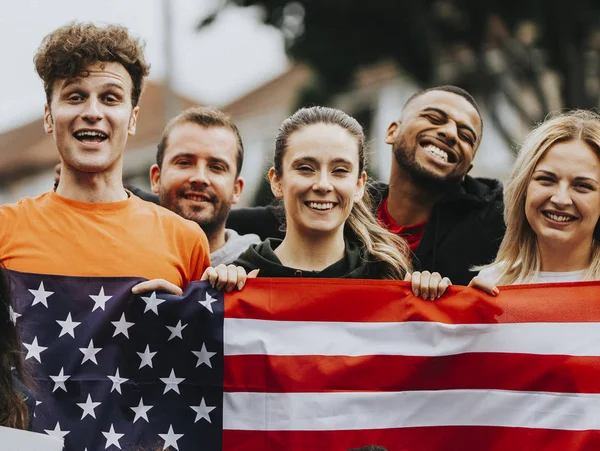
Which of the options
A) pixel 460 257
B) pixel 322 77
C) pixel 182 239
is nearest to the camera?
pixel 182 239

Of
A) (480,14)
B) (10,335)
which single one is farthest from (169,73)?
(10,335)

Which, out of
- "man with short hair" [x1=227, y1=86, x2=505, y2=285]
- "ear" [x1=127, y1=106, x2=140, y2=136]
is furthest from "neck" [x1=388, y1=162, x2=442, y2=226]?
"ear" [x1=127, y1=106, x2=140, y2=136]

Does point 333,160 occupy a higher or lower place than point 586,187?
higher

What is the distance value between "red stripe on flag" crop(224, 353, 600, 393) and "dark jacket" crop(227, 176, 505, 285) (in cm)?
108

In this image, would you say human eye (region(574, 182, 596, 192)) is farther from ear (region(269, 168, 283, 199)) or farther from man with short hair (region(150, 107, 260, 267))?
man with short hair (region(150, 107, 260, 267))

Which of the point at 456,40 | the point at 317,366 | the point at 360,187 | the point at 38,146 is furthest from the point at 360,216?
the point at 38,146

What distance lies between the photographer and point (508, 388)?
4.50m

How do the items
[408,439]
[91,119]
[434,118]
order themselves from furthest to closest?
[434,118], [91,119], [408,439]

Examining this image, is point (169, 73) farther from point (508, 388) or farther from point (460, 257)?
point (508, 388)

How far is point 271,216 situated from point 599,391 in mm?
2578

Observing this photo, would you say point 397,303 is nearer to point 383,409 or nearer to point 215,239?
point 383,409

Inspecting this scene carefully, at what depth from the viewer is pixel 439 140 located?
589 cm

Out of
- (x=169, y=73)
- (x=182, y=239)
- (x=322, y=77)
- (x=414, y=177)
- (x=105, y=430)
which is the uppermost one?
(x=169, y=73)

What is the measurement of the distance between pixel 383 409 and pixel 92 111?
5.77 feet
